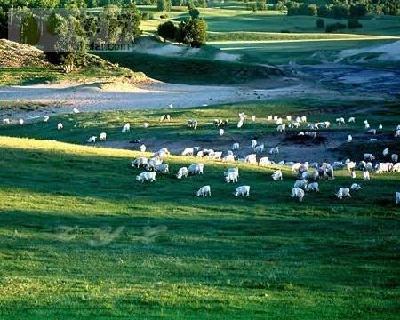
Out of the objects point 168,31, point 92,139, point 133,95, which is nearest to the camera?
point 92,139

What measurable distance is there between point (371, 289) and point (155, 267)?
Answer: 19.3 feet

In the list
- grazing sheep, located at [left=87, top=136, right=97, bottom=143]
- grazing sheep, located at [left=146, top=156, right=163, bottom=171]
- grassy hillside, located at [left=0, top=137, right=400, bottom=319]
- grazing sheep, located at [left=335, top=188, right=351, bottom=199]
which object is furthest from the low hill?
grazing sheep, located at [left=335, top=188, right=351, bottom=199]

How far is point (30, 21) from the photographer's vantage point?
417 feet

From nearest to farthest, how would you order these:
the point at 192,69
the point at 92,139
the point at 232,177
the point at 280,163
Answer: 1. the point at 232,177
2. the point at 280,163
3. the point at 92,139
4. the point at 192,69

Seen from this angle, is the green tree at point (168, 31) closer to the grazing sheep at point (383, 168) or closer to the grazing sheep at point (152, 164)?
the grazing sheep at point (383, 168)

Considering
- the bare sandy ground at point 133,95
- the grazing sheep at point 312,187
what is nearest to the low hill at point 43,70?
the bare sandy ground at point 133,95

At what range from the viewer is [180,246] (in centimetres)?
2681

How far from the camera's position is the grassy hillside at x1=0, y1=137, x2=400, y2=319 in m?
19.6

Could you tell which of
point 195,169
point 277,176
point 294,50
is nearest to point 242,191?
point 277,176

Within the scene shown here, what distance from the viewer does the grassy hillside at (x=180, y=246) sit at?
19.6 meters

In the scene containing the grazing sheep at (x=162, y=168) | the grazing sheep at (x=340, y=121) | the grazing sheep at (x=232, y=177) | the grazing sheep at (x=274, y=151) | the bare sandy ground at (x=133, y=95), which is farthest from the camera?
the bare sandy ground at (x=133, y=95)

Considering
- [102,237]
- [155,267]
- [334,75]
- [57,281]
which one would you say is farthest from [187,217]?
[334,75]

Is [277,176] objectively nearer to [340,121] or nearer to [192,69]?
[340,121]

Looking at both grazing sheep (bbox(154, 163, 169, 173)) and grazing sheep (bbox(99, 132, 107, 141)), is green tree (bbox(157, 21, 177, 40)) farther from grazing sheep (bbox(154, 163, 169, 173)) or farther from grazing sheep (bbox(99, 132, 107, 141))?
grazing sheep (bbox(154, 163, 169, 173))
